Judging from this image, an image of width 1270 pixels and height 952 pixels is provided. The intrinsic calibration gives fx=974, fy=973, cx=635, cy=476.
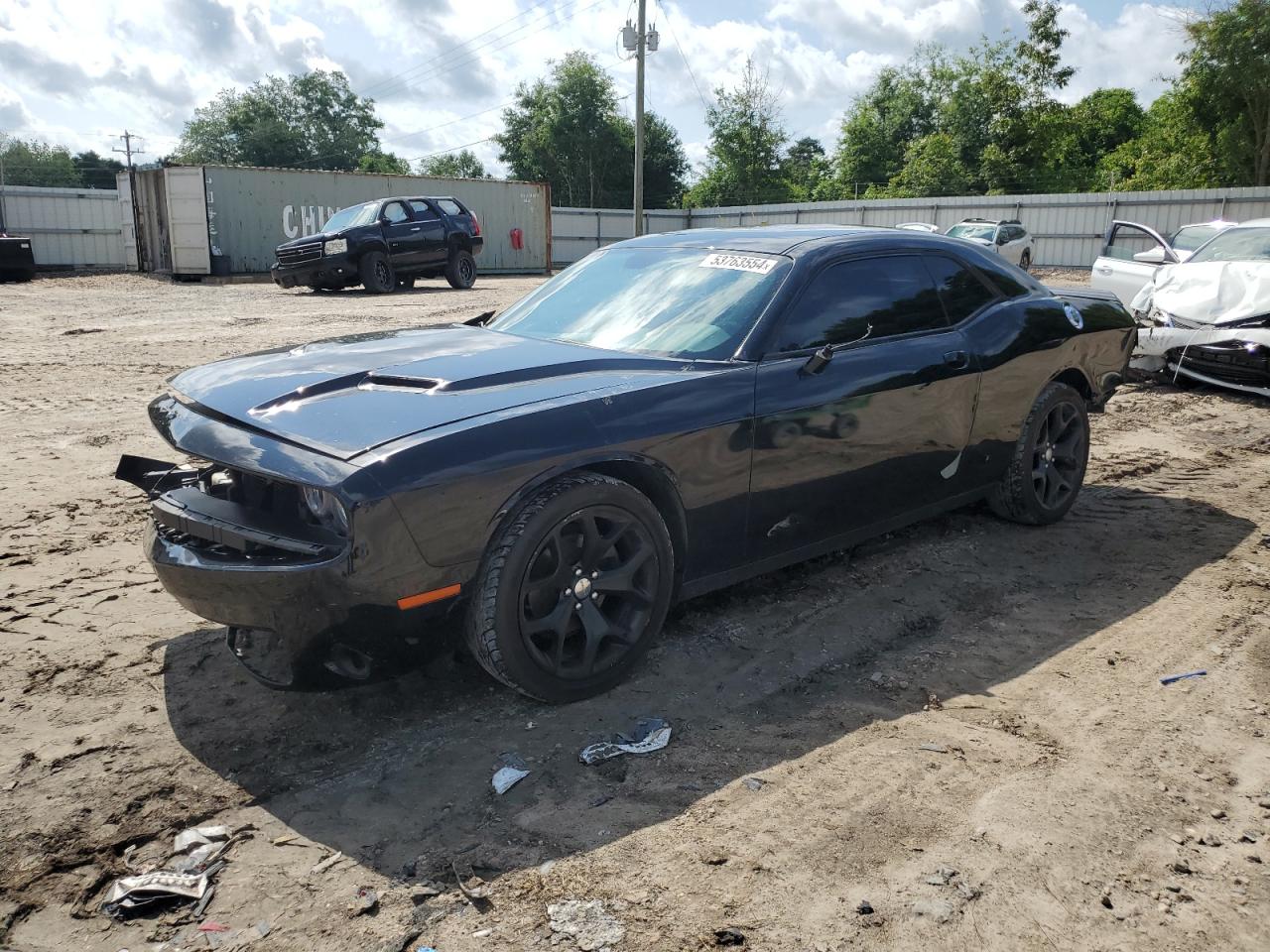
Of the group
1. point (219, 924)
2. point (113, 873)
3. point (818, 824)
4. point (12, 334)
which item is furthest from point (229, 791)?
point (12, 334)

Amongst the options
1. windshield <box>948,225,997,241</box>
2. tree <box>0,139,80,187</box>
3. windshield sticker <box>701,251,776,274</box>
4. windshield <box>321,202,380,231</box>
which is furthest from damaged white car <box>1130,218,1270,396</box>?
tree <box>0,139,80,187</box>

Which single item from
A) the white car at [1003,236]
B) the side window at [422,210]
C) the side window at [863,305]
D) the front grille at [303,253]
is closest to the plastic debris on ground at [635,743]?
the side window at [863,305]

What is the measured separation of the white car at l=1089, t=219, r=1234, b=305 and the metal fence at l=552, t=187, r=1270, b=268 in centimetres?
1151

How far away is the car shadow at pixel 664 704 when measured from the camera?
2631 mm

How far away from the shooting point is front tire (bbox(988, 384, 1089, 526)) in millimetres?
4961

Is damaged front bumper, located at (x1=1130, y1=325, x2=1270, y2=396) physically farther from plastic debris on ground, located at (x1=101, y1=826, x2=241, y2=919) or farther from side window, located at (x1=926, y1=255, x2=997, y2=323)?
plastic debris on ground, located at (x1=101, y1=826, x2=241, y2=919)

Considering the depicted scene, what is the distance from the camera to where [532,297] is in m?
4.56

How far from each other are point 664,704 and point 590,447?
90cm

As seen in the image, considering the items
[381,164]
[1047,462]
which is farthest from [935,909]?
[381,164]

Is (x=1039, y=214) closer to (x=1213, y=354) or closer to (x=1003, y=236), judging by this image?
(x=1003, y=236)

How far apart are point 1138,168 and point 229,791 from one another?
41.7 m

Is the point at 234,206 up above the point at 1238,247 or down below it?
above

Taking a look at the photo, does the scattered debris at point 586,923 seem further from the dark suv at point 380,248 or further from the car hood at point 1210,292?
the dark suv at point 380,248

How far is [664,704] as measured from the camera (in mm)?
3246
